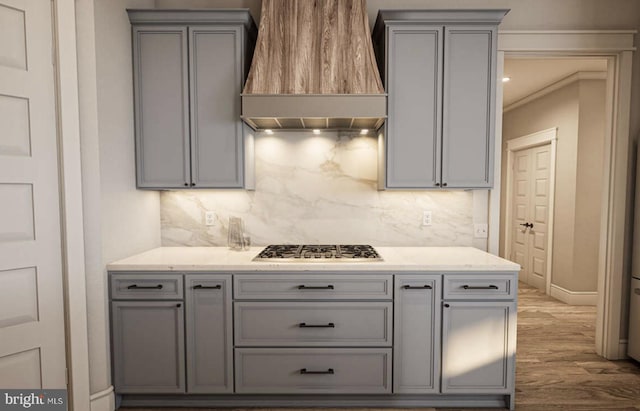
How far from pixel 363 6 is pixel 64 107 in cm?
196

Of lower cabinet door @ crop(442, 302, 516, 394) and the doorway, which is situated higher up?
the doorway

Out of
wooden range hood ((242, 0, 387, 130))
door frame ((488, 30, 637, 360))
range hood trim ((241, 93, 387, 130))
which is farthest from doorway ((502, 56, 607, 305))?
range hood trim ((241, 93, 387, 130))

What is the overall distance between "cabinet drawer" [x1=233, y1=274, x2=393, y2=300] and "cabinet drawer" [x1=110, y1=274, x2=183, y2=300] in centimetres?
38

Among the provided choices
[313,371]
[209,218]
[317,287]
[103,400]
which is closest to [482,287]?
[317,287]

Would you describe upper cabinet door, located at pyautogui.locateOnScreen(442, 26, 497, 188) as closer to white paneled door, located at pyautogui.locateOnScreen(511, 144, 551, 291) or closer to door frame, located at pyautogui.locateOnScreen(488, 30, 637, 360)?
door frame, located at pyautogui.locateOnScreen(488, 30, 637, 360)

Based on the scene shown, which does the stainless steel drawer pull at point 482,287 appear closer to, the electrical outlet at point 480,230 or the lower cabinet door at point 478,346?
the lower cabinet door at point 478,346

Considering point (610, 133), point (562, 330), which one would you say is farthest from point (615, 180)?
point (562, 330)

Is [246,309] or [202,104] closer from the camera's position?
[246,309]

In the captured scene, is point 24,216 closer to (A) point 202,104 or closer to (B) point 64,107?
(B) point 64,107

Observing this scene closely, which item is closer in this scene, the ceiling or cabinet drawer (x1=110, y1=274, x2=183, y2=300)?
cabinet drawer (x1=110, y1=274, x2=183, y2=300)

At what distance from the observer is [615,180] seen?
2756mm

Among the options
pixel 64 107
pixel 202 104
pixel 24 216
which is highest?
pixel 202 104

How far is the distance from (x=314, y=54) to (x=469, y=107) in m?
1.14

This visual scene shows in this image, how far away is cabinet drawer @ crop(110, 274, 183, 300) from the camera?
2.12 metres
